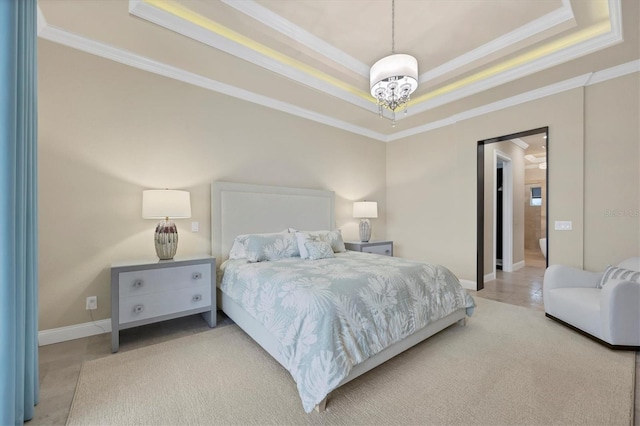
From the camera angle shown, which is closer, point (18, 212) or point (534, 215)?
point (18, 212)

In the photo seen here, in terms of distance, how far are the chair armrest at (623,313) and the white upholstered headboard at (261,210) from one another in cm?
317

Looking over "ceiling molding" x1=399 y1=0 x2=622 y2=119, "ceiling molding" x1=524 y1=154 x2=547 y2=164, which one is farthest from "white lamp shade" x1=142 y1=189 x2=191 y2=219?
"ceiling molding" x1=524 y1=154 x2=547 y2=164

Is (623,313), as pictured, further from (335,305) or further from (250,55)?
(250,55)

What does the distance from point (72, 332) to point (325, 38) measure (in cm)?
384

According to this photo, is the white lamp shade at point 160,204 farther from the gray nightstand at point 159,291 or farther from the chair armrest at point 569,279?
the chair armrest at point 569,279

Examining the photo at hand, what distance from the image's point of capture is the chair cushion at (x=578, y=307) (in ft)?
7.88

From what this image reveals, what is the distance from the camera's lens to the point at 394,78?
246 centimetres

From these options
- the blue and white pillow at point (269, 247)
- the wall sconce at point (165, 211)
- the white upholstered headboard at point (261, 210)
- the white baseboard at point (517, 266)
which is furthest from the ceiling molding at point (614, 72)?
the wall sconce at point (165, 211)

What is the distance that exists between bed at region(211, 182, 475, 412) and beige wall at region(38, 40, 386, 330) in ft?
1.21

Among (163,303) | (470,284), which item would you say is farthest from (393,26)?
(470,284)

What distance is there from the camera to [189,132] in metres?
3.17

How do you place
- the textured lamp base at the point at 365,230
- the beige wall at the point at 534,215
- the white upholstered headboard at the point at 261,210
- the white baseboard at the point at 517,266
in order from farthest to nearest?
the beige wall at the point at 534,215, the white baseboard at the point at 517,266, the textured lamp base at the point at 365,230, the white upholstered headboard at the point at 261,210

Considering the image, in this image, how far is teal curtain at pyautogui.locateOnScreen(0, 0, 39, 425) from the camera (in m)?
1.25

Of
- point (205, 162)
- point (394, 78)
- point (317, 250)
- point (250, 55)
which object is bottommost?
point (317, 250)
